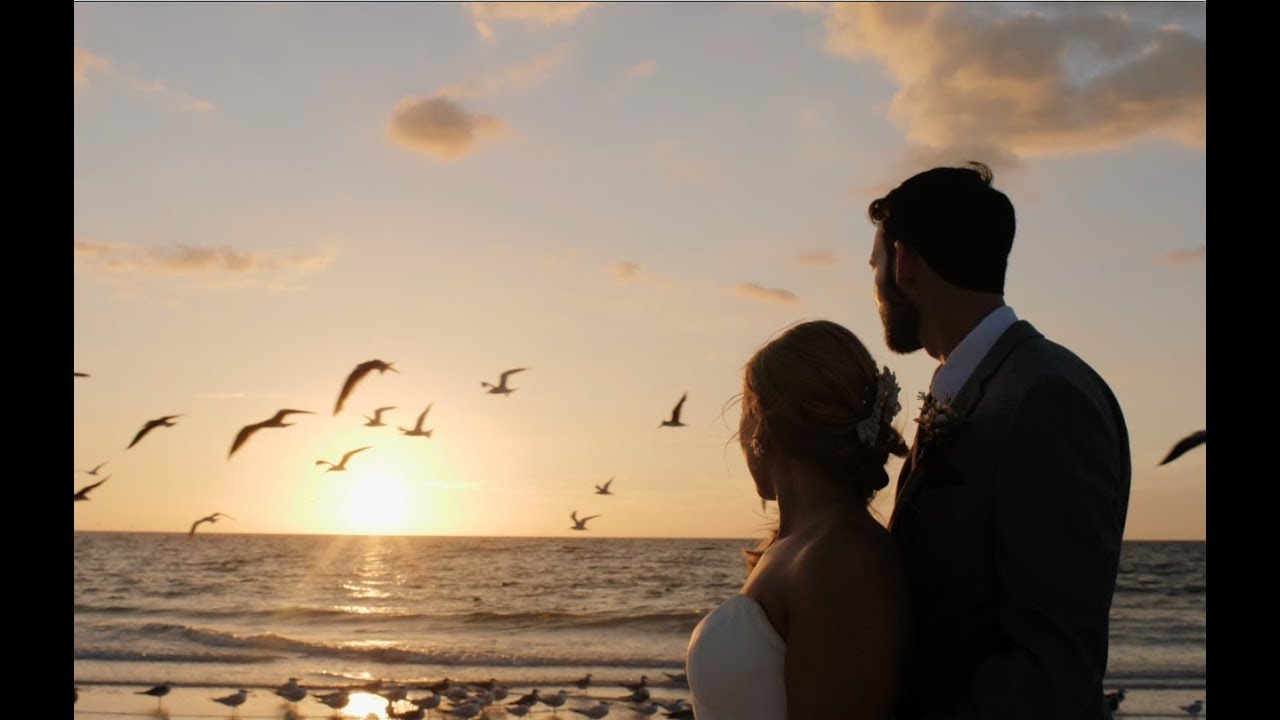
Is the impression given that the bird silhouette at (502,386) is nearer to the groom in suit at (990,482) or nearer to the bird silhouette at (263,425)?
the bird silhouette at (263,425)

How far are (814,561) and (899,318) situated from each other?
63 centimetres

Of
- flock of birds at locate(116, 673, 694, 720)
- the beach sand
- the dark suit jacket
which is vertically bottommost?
the beach sand

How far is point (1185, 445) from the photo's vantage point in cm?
571

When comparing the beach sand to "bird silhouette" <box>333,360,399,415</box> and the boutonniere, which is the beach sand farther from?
the boutonniere

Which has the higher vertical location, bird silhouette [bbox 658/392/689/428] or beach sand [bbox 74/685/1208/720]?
bird silhouette [bbox 658/392/689/428]

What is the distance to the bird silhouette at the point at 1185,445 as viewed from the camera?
549 centimetres

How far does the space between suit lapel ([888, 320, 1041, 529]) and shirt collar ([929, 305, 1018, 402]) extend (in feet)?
0.05

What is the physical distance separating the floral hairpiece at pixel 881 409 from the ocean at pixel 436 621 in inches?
557

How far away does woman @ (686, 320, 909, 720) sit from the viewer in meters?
2.60

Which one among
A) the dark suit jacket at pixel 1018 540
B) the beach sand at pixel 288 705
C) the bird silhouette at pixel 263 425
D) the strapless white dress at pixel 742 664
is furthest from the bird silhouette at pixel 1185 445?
the bird silhouette at pixel 263 425

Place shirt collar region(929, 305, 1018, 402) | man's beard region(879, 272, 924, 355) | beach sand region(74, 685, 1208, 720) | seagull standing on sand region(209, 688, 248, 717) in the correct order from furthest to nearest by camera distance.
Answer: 1. beach sand region(74, 685, 1208, 720)
2. seagull standing on sand region(209, 688, 248, 717)
3. man's beard region(879, 272, 924, 355)
4. shirt collar region(929, 305, 1018, 402)

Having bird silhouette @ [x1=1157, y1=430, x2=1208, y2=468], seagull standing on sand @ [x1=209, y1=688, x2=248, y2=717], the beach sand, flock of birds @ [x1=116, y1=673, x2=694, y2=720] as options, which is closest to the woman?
bird silhouette @ [x1=1157, y1=430, x2=1208, y2=468]

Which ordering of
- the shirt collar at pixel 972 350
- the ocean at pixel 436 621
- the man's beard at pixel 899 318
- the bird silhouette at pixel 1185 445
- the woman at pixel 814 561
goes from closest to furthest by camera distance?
the woman at pixel 814 561 < the shirt collar at pixel 972 350 < the man's beard at pixel 899 318 < the bird silhouette at pixel 1185 445 < the ocean at pixel 436 621
